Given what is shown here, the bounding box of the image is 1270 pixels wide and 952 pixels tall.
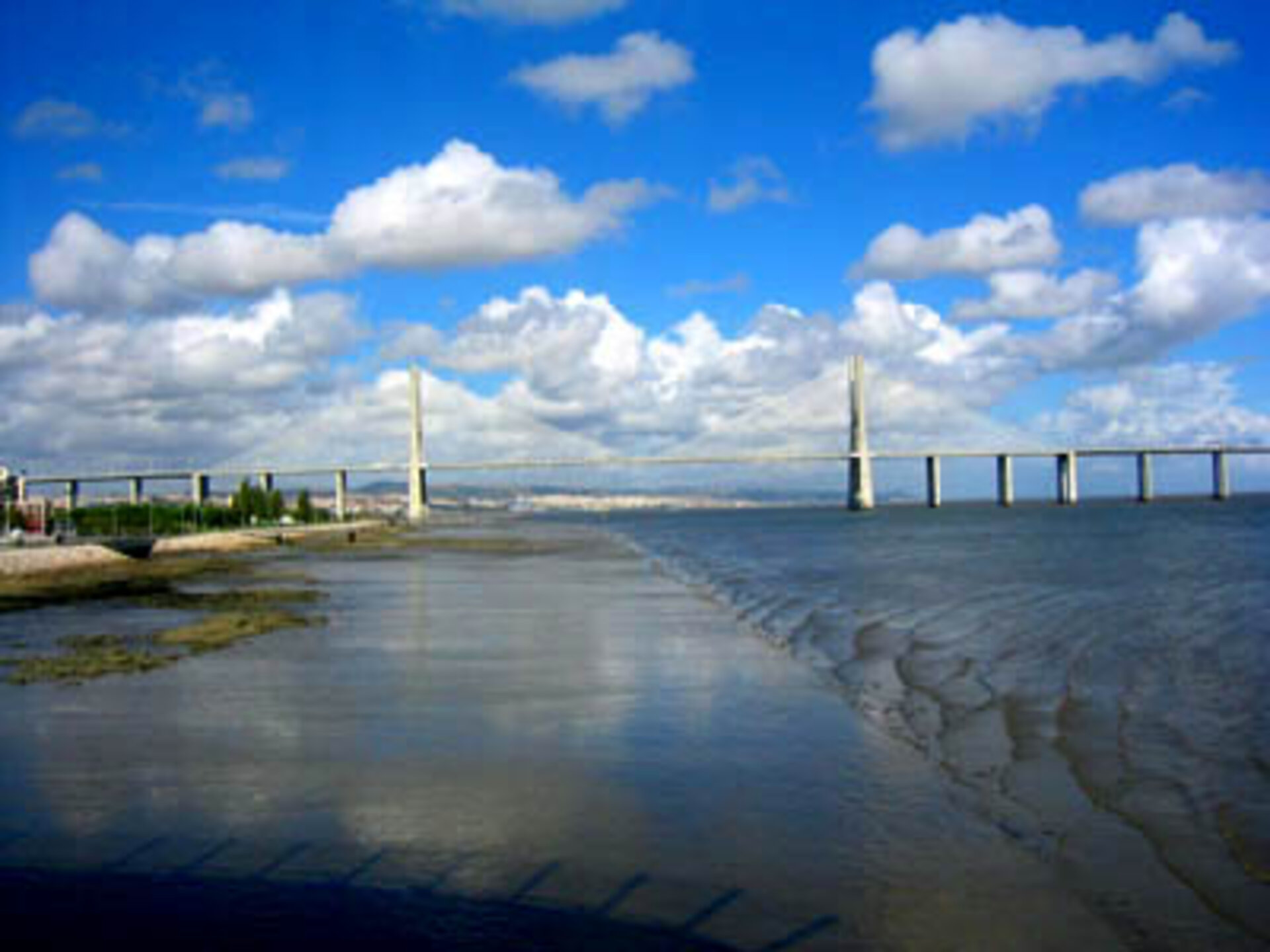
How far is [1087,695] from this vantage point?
14445mm

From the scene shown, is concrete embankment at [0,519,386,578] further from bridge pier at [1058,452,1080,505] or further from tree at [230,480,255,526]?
bridge pier at [1058,452,1080,505]

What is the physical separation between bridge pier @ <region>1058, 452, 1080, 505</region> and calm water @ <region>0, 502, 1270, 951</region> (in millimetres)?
135513

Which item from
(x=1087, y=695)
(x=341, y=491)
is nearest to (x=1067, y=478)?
(x=341, y=491)

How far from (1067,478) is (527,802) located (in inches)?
6082

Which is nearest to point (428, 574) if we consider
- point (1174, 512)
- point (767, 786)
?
point (767, 786)

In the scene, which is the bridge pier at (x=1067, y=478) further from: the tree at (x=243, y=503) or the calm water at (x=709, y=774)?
the calm water at (x=709, y=774)

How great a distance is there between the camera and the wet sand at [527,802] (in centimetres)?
697

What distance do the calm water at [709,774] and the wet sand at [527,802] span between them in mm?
38

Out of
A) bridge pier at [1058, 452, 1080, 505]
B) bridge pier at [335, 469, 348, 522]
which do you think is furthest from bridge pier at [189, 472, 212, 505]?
bridge pier at [1058, 452, 1080, 505]

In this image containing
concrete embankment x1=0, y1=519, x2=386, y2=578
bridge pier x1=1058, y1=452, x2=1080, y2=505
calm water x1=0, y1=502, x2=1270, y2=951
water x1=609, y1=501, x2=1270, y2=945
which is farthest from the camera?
bridge pier x1=1058, y1=452, x2=1080, y2=505

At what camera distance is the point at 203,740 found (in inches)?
455

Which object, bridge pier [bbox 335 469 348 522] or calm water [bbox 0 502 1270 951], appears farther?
bridge pier [bbox 335 469 348 522]

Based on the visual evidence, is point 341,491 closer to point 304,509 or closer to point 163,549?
point 304,509

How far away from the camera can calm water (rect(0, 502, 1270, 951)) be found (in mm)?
7148
